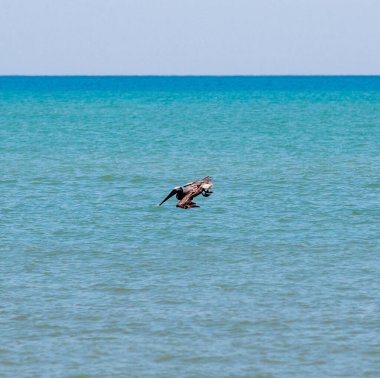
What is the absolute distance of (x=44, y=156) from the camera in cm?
6044

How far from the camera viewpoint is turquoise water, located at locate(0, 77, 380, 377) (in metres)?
19.4

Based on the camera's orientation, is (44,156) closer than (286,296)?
No

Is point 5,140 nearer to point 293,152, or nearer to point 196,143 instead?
point 196,143

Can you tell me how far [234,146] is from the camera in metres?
68.2

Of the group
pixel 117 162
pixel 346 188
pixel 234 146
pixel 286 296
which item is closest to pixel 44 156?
pixel 117 162

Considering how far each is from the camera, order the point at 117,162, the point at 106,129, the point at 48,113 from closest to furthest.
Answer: the point at 117,162, the point at 106,129, the point at 48,113

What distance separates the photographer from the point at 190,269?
26.1 metres

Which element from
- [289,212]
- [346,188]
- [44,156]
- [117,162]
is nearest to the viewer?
[289,212]

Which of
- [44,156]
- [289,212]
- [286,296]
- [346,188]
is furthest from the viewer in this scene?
[44,156]

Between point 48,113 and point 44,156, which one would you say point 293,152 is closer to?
point 44,156

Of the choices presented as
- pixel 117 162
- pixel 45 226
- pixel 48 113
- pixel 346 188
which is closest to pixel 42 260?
pixel 45 226

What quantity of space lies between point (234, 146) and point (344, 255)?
40.7 m

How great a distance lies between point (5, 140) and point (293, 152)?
23.5m

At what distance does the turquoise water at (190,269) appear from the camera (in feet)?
63.5
